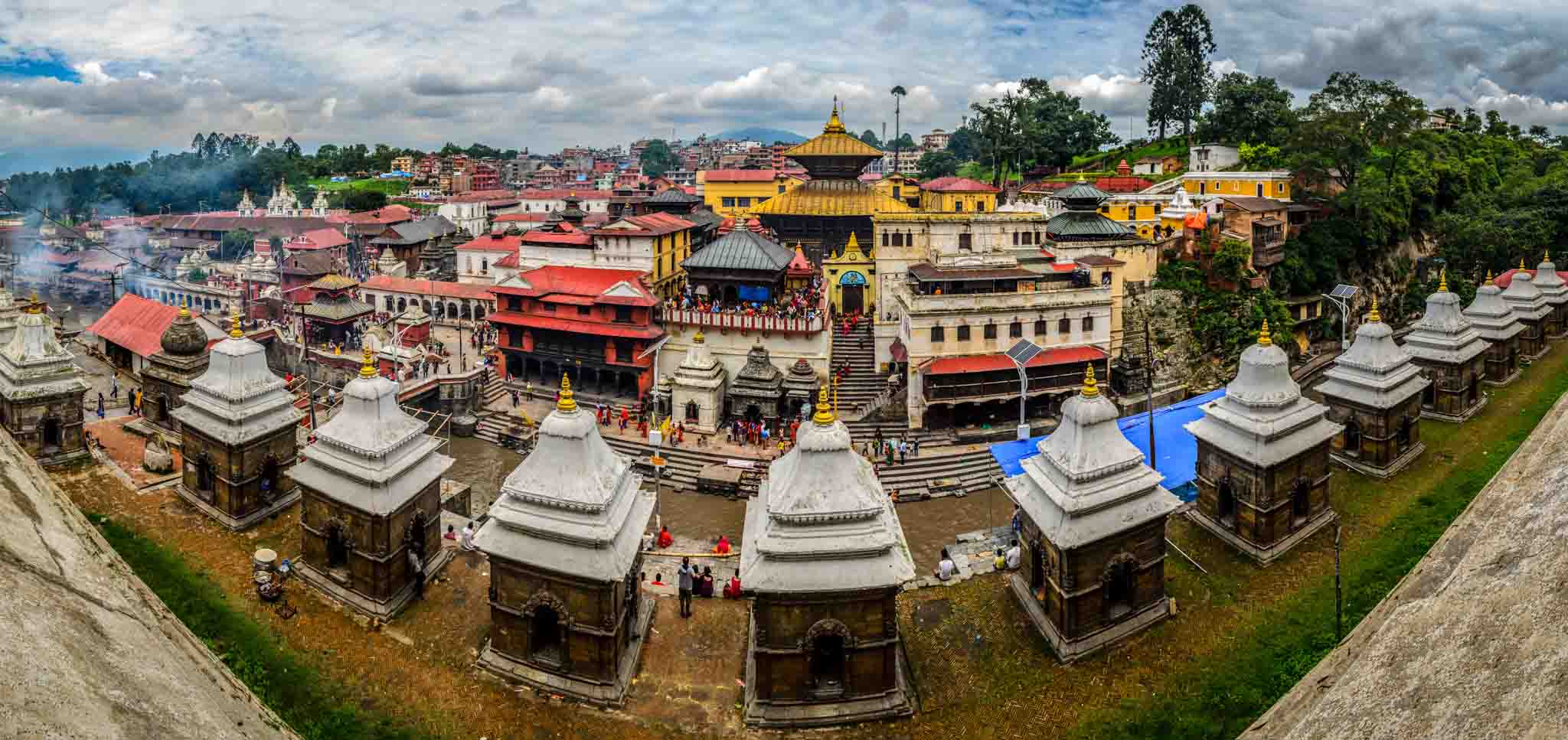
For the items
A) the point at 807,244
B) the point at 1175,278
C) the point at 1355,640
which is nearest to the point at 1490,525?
the point at 1355,640

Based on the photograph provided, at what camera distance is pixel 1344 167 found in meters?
45.7

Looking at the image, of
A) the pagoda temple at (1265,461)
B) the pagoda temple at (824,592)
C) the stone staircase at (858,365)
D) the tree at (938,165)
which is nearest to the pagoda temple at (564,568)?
the pagoda temple at (824,592)

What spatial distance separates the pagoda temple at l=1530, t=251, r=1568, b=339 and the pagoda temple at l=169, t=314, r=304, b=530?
4062 centimetres

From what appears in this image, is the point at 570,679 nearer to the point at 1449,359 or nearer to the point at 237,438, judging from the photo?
the point at 237,438

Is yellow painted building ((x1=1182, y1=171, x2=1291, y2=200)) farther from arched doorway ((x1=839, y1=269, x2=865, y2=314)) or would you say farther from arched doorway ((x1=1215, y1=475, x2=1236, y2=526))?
arched doorway ((x1=1215, y1=475, x2=1236, y2=526))

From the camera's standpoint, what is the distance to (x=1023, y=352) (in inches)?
1128

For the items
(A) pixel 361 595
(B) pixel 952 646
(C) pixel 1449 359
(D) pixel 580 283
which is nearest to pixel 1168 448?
(B) pixel 952 646

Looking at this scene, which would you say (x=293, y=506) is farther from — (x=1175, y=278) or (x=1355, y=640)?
(x=1175, y=278)

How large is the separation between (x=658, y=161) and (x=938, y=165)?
6223 cm

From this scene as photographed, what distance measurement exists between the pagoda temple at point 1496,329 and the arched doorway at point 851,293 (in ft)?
Answer: 71.3

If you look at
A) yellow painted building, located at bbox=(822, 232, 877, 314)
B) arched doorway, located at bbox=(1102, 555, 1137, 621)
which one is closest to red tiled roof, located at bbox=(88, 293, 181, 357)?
yellow painted building, located at bbox=(822, 232, 877, 314)

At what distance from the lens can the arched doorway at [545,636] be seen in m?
14.5

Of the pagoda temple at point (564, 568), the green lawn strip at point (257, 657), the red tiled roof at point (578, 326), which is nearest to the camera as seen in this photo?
the green lawn strip at point (257, 657)

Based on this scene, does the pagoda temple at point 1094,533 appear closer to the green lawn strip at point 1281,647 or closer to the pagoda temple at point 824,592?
the green lawn strip at point 1281,647
